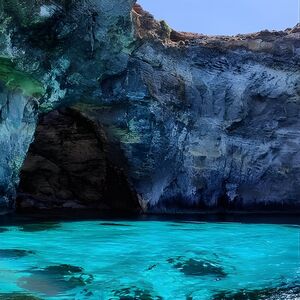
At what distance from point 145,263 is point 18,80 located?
597cm

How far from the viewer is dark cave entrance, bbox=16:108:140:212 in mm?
14477

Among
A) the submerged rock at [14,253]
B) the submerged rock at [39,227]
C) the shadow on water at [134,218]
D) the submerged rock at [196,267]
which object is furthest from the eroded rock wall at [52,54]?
the submerged rock at [196,267]

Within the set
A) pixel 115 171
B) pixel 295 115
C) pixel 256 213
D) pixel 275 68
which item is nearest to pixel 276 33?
pixel 275 68

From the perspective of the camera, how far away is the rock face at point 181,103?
39.5ft

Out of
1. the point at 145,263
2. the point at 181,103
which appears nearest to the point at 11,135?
the point at 181,103

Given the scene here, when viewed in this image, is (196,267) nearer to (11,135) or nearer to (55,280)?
(55,280)

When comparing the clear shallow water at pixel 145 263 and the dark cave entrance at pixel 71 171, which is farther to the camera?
the dark cave entrance at pixel 71 171

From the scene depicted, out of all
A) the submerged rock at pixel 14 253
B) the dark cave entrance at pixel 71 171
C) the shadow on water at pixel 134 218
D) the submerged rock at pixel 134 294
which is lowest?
the submerged rock at pixel 134 294

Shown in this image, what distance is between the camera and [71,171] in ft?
52.4

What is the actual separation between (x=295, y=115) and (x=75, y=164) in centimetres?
739

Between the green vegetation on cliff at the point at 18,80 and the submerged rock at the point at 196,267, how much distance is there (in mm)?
5688

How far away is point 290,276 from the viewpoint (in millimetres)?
6383

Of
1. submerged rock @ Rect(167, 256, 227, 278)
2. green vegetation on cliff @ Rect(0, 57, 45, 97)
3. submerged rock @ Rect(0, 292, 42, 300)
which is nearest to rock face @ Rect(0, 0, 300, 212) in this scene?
green vegetation on cliff @ Rect(0, 57, 45, 97)

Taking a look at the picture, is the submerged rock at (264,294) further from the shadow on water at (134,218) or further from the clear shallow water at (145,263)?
the shadow on water at (134,218)
